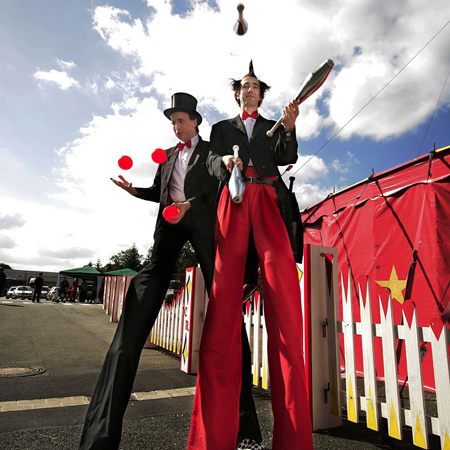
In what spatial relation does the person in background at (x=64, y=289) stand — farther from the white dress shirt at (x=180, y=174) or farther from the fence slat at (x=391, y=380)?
the fence slat at (x=391, y=380)

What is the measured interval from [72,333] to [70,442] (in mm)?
6038

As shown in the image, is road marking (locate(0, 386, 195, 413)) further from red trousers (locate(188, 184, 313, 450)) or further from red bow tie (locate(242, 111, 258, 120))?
red bow tie (locate(242, 111, 258, 120))

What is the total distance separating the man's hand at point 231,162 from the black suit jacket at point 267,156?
0.07m

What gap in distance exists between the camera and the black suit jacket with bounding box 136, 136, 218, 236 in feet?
6.64

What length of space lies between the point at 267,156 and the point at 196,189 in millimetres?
477

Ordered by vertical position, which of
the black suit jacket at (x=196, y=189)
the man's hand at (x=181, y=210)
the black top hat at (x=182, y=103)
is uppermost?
the black top hat at (x=182, y=103)

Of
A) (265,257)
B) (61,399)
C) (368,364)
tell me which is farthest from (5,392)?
(368,364)

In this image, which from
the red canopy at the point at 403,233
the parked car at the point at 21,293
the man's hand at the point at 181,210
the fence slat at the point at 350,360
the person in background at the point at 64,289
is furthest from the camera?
the parked car at the point at 21,293

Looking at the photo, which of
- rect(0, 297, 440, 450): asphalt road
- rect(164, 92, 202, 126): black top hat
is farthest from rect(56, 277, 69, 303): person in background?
rect(164, 92, 202, 126): black top hat

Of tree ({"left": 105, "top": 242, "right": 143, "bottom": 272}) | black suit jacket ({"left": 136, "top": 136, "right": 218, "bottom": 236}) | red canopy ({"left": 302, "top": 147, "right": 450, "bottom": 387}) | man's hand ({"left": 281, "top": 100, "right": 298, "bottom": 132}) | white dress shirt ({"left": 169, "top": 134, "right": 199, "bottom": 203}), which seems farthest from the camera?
tree ({"left": 105, "top": 242, "right": 143, "bottom": 272})

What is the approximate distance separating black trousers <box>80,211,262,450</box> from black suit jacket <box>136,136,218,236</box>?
63mm

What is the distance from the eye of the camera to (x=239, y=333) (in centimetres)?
173

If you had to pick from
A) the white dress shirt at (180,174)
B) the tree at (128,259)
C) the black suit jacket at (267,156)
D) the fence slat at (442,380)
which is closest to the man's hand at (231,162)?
the black suit jacket at (267,156)

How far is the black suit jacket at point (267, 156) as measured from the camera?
1871 mm
